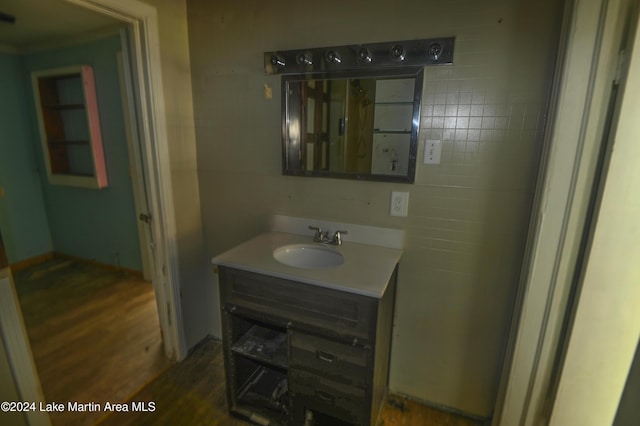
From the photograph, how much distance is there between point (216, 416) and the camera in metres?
1.53

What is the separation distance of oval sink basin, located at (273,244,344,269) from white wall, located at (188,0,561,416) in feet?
0.64

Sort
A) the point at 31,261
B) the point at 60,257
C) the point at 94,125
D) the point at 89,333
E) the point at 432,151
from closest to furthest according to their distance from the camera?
the point at 432,151 < the point at 89,333 < the point at 94,125 < the point at 31,261 < the point at 60,257

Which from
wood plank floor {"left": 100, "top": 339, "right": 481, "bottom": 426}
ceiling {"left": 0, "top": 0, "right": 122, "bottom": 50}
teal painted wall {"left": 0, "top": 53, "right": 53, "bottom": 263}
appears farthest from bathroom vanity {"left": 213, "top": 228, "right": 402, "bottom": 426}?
teal painted wall {"left": 0, "top": 53, "right": 53, "bottom": 263}

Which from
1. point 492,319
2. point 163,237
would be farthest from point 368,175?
point 163,237

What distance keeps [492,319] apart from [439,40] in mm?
1298

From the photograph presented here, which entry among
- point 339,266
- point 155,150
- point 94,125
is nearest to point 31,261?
point 94,125

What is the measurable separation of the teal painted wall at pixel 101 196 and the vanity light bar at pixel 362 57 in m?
1.87

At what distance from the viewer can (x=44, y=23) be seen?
226 centimetres

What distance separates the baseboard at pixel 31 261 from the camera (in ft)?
10.2

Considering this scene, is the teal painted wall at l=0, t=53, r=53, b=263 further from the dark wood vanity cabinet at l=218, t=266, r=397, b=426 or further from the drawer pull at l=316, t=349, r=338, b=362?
the drawer pull at l=316, t=349, r=338, b=362

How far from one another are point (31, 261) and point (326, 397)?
379 centimetres

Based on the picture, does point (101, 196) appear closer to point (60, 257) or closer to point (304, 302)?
point (60, 257)

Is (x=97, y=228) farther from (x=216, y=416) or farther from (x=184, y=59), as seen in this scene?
(x=216, y=416)

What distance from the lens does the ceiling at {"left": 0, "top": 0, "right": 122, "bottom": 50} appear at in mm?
1910
